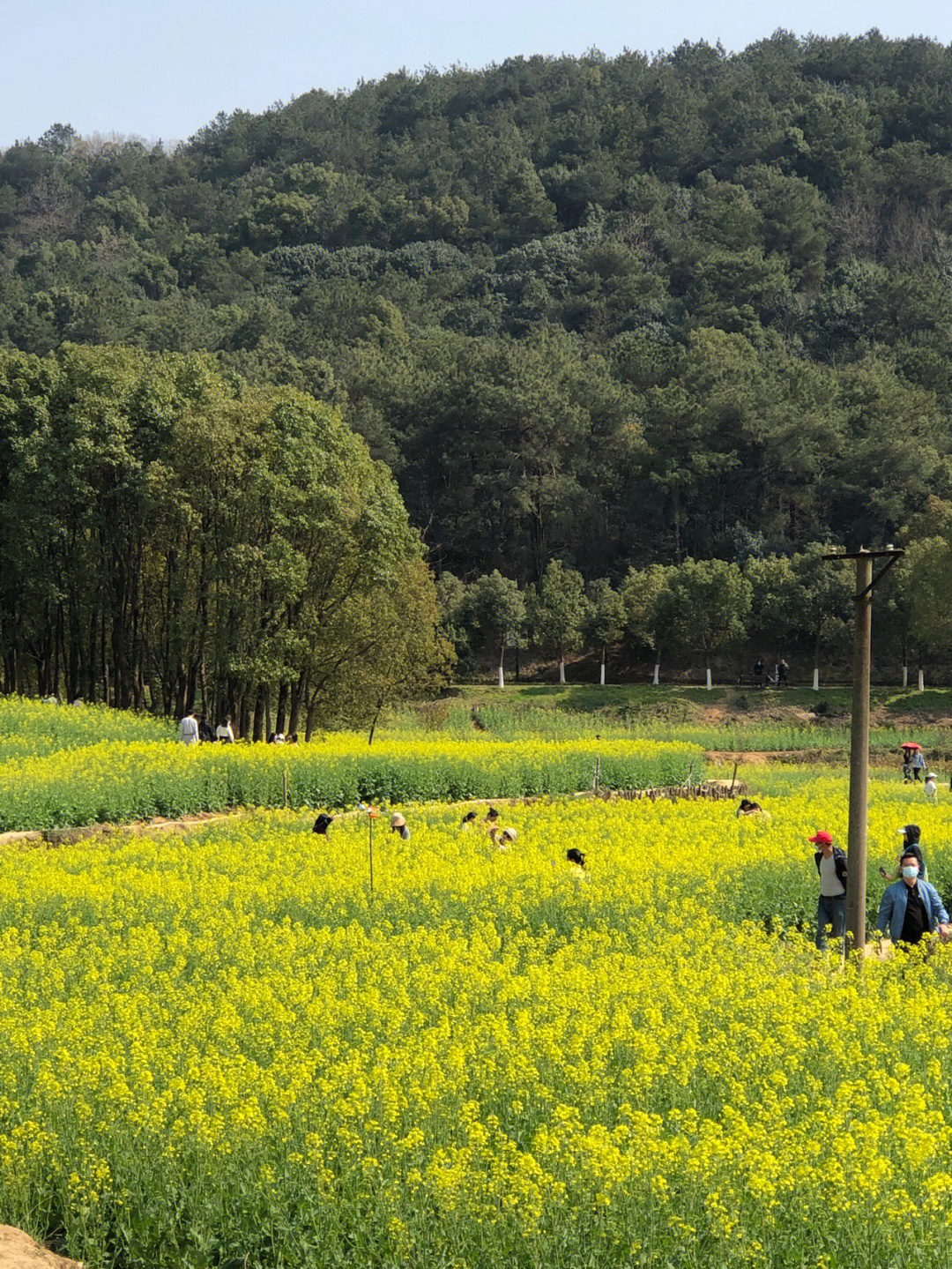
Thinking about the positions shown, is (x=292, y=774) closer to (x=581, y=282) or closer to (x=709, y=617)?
(x=709, y=617)

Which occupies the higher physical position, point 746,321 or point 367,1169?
point 746,321

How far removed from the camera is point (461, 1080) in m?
10.5

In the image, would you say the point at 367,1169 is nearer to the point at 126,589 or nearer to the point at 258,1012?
the point at 258,1012

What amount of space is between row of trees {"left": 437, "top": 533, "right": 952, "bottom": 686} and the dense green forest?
8.65 metres

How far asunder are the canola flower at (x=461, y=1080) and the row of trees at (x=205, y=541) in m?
25.1

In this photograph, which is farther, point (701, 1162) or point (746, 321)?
point (746, 321)

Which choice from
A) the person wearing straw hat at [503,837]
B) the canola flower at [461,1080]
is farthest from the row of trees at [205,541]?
the canola flower at [461,1080]

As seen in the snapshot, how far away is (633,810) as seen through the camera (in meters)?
28.3

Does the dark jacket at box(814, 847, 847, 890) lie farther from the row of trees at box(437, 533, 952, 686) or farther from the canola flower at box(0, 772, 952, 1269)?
the row of trees at box(437, 533, 952, 686)

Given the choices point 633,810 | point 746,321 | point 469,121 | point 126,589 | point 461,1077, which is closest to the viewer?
point 461,1077

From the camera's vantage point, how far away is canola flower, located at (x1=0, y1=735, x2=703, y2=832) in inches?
1043

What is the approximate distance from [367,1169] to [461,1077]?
1639 millimetres

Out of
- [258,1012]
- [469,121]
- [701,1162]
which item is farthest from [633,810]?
[469,121]

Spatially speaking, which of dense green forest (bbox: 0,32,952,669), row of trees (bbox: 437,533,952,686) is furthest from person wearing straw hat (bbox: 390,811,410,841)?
row of trees (bbox: 437,533,952,686)
